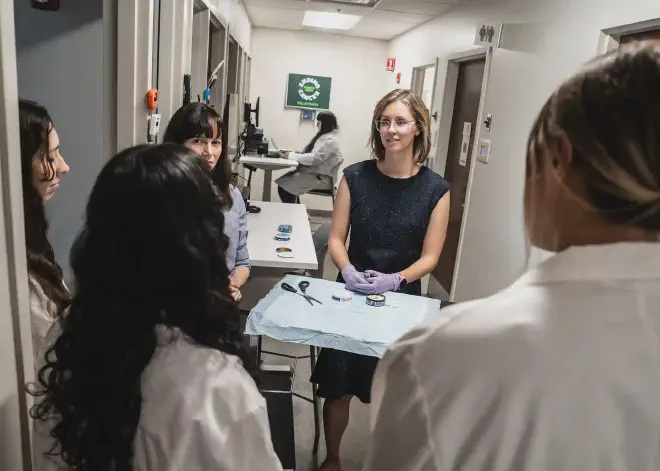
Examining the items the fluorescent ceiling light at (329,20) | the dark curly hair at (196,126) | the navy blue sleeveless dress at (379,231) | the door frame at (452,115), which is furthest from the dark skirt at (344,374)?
the fluorescent ceiling light at (329,20)

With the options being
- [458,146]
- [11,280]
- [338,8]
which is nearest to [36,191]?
[11,280]

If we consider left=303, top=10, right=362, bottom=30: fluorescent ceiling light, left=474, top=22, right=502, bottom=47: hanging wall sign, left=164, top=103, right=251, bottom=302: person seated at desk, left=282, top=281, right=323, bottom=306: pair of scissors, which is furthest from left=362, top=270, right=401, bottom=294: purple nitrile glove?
left=303, top=10, right=362, bottom=30: fluorescent ceiling light

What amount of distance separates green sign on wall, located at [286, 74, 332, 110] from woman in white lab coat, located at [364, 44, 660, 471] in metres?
7.48

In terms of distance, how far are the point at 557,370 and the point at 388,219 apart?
127 centimetres

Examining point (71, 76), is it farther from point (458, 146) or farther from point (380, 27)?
point (380, 27)

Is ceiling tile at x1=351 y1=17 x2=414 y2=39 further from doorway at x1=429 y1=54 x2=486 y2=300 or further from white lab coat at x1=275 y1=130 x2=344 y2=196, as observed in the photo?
doorway at x1=429 y1=54 x2=486 y2=300

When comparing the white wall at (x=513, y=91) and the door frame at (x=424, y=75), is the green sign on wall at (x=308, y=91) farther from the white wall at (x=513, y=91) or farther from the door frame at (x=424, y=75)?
the white wall at (x=513, y=91)

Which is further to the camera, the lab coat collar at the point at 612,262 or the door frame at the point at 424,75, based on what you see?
the door frame at the point at 424,75

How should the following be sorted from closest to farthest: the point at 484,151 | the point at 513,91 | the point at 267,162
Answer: the point at 513,91 < the point at 484,151 < the point at 267,162

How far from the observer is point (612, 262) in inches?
20.9

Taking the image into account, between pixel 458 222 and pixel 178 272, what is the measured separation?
11.0ft

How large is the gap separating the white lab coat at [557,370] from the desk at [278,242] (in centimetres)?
165

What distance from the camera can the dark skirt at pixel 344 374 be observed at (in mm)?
1743

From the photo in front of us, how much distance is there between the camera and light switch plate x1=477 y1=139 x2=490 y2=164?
11.0ft
